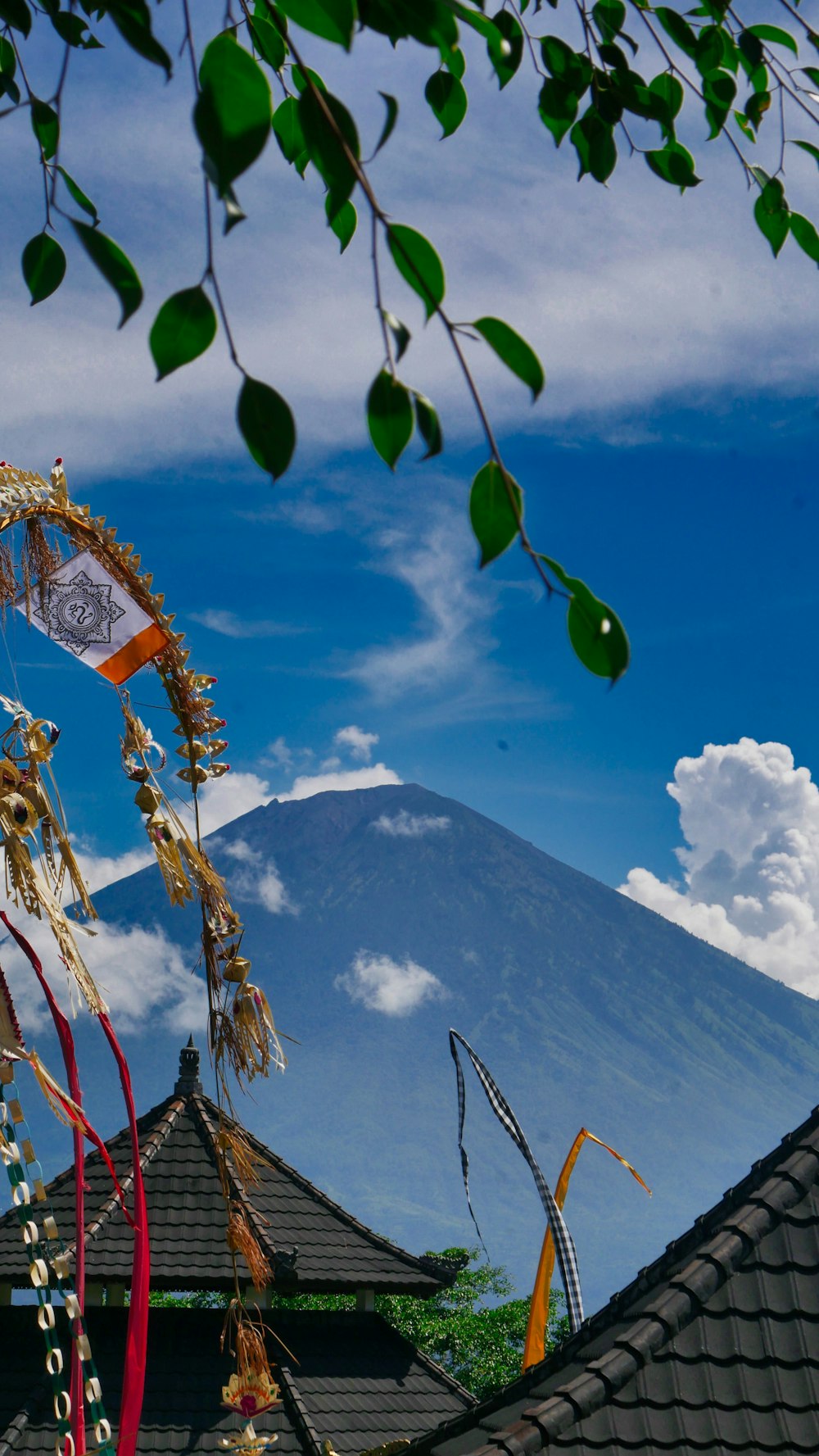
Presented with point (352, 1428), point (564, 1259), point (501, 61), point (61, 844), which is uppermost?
point (501, 61)

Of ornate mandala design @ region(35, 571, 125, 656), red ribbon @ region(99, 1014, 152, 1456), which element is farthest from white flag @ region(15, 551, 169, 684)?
red ribbon @ region(99, 1014, 152, 1456)

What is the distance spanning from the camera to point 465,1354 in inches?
1077

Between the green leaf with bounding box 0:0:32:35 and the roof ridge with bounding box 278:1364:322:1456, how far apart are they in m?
9.89

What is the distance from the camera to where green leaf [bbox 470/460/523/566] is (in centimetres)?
153

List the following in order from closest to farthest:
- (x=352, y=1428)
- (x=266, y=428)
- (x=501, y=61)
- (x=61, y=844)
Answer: (x=266, y=428), (x=501, y=61), (x=61, y=844), (x=352, y=1428)

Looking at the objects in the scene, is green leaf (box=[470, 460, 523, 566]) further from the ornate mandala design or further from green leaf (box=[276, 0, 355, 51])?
the ornate mandala design

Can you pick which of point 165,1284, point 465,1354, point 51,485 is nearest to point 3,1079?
point 51,485

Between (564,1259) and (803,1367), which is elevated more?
(564,1259)

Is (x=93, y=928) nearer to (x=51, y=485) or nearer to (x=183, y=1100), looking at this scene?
(x=51, y=485)

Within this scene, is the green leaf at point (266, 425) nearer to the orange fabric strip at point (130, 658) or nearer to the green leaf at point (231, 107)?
the green leaf at point (231, 107)

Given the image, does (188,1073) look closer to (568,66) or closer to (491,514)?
(568,66)

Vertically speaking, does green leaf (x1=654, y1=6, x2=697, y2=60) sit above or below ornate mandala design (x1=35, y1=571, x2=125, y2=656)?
below

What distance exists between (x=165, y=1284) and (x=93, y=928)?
287 inches

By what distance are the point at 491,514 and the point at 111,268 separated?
51 centimetres
